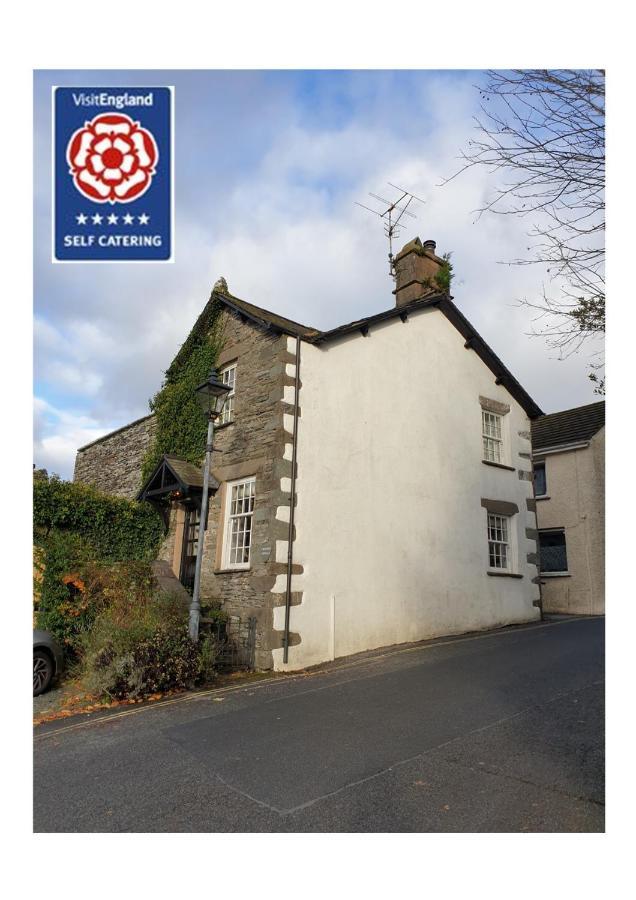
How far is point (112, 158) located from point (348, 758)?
5.02 meters

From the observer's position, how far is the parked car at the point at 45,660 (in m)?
9.08

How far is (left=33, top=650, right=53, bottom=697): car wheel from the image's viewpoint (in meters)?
9.02

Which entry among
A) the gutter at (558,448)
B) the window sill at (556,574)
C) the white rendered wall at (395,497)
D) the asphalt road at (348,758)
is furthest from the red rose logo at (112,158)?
the gutter at (558,448)

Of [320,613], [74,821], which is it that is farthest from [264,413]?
[74,821]

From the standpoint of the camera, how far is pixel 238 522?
1189 cm

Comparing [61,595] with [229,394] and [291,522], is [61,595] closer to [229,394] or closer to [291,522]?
[291,522]

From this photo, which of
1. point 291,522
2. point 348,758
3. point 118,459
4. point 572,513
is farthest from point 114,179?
point 572,513

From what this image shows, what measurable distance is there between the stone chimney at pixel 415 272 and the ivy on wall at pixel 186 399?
4.37 meters

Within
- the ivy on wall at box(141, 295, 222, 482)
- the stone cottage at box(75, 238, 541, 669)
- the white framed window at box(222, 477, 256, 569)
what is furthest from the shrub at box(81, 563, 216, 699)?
the ivy on wall at box(141, 295, 222, 482)

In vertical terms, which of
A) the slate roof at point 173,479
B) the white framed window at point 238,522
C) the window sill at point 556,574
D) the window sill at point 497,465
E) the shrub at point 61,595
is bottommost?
the window sill at point 556,574

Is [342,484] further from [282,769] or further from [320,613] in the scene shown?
[282,769]

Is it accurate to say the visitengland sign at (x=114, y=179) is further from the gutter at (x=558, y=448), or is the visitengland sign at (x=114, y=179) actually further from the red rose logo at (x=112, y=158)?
the gutter at (x=558, y=448)

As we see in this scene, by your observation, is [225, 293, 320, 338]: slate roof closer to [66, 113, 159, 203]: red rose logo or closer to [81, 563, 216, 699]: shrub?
[81, 563, 216, 699]: shrub

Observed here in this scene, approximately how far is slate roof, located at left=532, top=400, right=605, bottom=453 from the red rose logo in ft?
54.3
